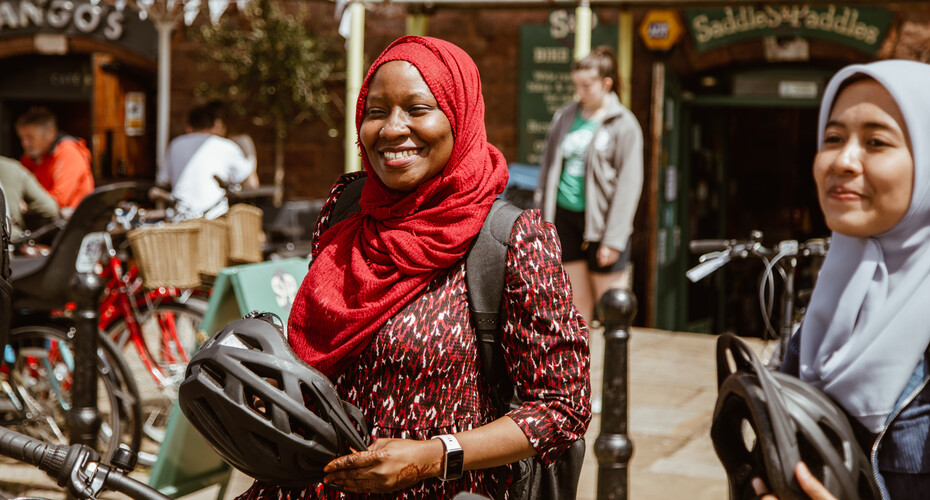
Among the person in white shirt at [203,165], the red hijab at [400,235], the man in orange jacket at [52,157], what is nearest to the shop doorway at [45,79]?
the man in orange jacket at [52,157]

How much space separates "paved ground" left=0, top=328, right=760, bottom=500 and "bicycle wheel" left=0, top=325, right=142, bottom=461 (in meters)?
0.24

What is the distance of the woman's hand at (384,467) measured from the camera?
2041 millimetres

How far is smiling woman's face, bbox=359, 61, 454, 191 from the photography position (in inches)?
89.0

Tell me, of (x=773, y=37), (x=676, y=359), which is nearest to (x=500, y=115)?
(x=773, y=37)

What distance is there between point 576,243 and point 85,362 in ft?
10.3

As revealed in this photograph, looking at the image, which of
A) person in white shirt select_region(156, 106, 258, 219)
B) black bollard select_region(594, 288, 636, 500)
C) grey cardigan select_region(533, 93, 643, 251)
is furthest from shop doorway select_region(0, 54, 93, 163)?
black bollard select_region(594, 288, 636, 500)

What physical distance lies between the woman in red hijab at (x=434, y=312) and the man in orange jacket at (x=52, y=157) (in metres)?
5.94

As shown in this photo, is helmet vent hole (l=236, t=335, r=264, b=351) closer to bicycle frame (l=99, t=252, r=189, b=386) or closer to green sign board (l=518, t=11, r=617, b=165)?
bicycle frame (l=99, t=252, r=189, b=386)

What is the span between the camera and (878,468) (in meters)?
2.04

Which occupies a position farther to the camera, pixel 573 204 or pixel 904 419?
pixel 573 204

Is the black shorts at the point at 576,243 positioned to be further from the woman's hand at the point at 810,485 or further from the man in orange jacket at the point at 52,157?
the woman's hand at the point at 810,485

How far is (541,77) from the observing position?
1056cm

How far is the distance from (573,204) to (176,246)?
2.34 meters

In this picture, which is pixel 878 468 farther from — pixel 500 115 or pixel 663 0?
pixel 500 115
